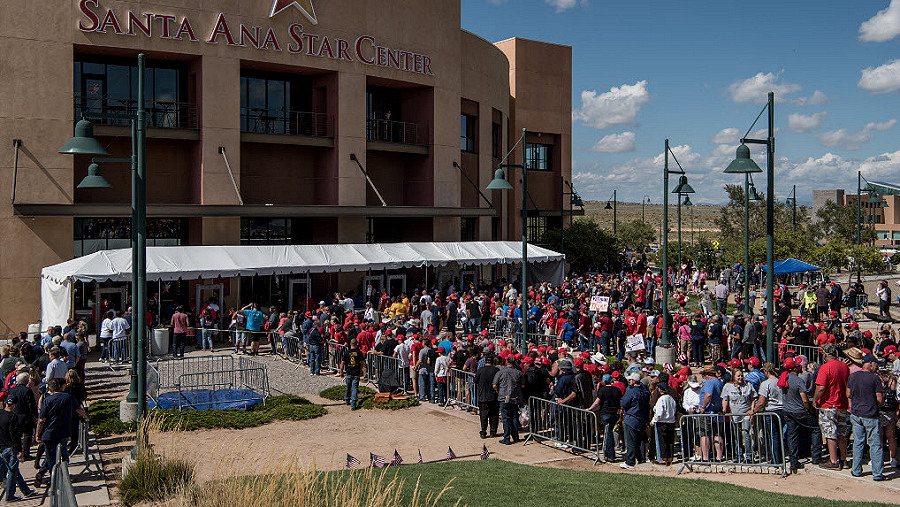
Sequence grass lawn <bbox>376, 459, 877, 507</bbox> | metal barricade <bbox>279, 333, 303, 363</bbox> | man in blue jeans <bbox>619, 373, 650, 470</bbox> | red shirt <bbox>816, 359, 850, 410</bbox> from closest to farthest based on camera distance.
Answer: grass lawn <bbox>376, 459, 877, 507</bbox>
red shirt <bbox>816, 359, 850, 410</bbox>
man in blue jeans <bbox>619, 373, 650, 470</bbox>
metal barricade <bbox>279, 333, 303, 363</bbox>

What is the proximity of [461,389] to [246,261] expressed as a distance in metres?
13.7

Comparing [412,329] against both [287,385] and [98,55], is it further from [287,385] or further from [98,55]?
[98,55]

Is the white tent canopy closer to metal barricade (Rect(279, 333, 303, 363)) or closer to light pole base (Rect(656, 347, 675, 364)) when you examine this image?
metal barricade (Rect(279, 333, 303, 363))

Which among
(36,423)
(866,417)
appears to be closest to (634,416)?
(866,417)

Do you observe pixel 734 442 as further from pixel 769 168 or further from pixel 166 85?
pixel 166 85

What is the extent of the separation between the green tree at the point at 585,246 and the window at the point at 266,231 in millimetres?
21373

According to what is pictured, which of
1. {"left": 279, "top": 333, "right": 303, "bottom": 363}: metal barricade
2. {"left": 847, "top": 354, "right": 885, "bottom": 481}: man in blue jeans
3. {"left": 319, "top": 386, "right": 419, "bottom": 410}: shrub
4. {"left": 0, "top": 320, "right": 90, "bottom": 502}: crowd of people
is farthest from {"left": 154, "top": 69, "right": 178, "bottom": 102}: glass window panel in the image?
{"left": 847, "top": 354, "right": 885, "bottom": 481}: man in blue jeans

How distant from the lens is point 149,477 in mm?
10305

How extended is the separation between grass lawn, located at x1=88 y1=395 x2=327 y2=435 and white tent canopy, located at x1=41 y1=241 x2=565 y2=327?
843cm

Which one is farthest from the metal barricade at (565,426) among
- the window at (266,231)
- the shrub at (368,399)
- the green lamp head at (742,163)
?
the window at (266,231)

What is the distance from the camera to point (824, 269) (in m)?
38.3

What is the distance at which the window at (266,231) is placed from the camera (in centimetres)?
3462

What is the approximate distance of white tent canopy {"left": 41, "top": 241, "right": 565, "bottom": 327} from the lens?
24.8 m

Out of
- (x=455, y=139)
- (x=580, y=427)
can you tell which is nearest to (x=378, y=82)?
(x=455, y=139)
